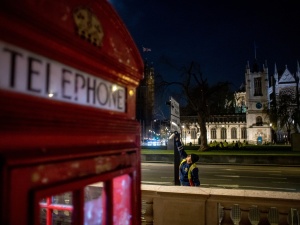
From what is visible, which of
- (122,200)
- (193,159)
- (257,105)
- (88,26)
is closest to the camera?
(88,26)

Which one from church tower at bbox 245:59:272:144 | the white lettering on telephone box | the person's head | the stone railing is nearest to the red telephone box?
Answer: the white lettering on telephone box

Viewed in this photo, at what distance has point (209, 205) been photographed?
477 centimetres

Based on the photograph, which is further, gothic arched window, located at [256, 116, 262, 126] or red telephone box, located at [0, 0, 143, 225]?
gothic arched window, located at [256, 116, 262, 126]

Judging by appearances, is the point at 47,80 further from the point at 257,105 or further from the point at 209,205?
the point at 257,105

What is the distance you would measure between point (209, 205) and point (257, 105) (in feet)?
268

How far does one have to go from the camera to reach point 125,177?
230cm

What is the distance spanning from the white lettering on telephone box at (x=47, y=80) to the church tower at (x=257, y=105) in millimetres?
74502

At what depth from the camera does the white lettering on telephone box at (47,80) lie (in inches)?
49.4

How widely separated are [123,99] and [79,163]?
2.52 feet

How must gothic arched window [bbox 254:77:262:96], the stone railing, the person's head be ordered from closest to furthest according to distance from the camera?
the stone railing
the person's head
gothic arched window [bbox 254:77:262:96]

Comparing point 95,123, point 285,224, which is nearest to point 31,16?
point 95,123

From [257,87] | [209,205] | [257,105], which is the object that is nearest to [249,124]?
[257,105]

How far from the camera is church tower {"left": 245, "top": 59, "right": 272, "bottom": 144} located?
75.1 meters

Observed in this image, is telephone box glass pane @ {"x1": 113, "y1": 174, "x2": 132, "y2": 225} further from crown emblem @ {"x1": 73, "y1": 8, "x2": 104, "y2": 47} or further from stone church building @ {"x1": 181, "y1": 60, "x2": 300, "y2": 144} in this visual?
stone church building @ {"x1": 181, "y1": 60, "x2": 300, "y2": 144}
